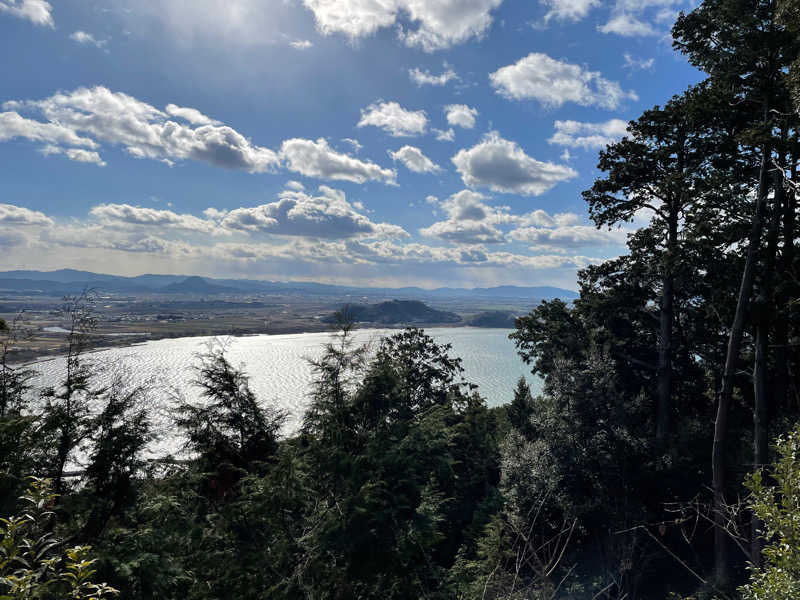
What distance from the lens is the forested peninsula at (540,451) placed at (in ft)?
21.1

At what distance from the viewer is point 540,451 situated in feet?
40.8

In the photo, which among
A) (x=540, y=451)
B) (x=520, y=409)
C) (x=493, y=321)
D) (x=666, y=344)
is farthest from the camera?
(x=493, y=321)

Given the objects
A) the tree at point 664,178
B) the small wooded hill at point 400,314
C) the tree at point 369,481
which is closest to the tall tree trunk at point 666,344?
the tree at point 664,178

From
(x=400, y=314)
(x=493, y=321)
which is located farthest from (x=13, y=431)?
(x=493, y=321)

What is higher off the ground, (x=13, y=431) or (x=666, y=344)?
(x=666, y=344)

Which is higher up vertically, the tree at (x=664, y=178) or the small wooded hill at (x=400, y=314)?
the tree at (x=664, y=178)

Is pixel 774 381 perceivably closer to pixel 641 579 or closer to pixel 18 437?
pixel 641 579

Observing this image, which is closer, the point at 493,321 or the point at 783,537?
the point at 783,537

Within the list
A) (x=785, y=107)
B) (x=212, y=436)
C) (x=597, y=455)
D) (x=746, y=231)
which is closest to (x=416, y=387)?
(x=597, y=455)

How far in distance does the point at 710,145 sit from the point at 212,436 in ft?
46.4

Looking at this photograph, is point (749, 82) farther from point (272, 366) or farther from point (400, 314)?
point (400, 314)

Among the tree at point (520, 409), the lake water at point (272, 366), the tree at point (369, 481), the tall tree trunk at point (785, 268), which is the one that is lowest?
the lake water at point (272, 366)

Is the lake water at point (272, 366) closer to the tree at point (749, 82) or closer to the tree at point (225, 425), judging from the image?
the tree at point (225, 425)

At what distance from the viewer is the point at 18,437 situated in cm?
662
